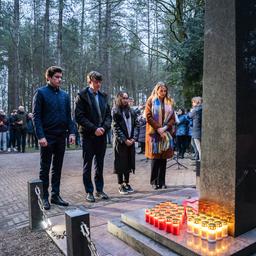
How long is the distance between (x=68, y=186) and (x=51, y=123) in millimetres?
2301

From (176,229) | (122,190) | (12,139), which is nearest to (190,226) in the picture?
(176,229)

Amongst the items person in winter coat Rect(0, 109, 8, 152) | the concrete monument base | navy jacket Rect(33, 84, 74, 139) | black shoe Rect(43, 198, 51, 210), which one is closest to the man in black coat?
navy jacket Rect(33, 84, 74, 139)

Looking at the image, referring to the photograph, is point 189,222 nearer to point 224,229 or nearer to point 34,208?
point 224,229

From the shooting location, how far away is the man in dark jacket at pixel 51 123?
477cm

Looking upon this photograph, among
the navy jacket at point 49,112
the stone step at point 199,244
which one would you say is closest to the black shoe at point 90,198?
the navy jacket at point 49,112

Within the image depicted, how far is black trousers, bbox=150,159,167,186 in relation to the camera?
5.96 meters

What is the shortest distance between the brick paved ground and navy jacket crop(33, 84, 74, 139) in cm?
122

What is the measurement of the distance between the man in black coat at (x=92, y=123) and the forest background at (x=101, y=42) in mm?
7319

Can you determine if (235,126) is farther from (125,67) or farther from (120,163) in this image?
(125,67)

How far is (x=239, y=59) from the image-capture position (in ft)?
10.2

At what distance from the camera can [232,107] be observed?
3117 millimetres

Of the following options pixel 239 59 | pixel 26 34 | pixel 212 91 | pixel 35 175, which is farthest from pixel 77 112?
pixel 26 34

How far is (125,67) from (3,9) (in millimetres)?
15295

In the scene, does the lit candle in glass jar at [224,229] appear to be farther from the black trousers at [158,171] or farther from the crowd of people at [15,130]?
the crowd of people at [15,130]
